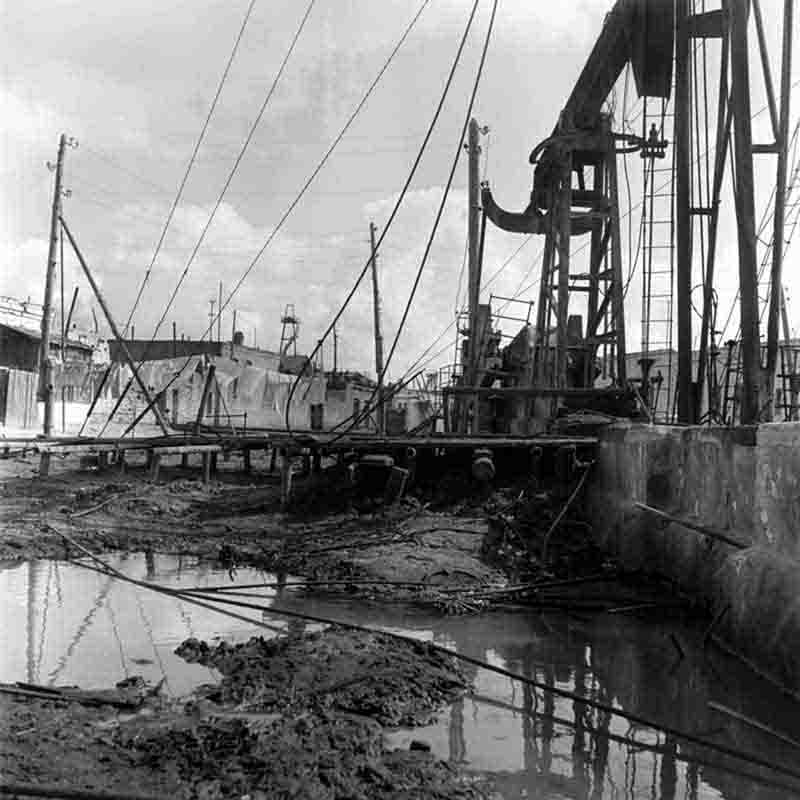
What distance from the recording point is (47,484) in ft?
58.4

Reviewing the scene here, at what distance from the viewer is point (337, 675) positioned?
17.5 feet

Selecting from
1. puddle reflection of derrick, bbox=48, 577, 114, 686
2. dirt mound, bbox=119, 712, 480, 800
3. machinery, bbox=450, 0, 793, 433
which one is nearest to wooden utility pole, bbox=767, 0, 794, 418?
machinery, bbox=450, 0, 793, 433

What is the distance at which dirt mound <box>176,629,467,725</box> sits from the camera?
4.89 meters

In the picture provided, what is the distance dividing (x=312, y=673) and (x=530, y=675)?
5.44 feet

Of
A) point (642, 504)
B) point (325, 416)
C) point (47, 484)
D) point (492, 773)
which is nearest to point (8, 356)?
point (325, 416)

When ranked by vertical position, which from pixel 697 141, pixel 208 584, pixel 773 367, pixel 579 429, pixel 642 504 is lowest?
pixel 208 584

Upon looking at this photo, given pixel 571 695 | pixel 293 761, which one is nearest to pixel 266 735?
pixel 293 761

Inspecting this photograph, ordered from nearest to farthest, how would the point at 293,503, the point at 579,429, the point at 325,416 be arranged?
the point at 579,429 < the point at 293,503 < the point at 325,416

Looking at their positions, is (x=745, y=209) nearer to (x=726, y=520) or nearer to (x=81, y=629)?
(x=726, y=520)

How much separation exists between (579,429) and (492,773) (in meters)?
8.76

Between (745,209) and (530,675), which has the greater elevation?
(745,209)

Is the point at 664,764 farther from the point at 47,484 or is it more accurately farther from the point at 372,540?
the point at 47,484

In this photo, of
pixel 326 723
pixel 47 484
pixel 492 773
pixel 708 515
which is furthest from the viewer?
pixel 47 484

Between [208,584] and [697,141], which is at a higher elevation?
[697,141]
